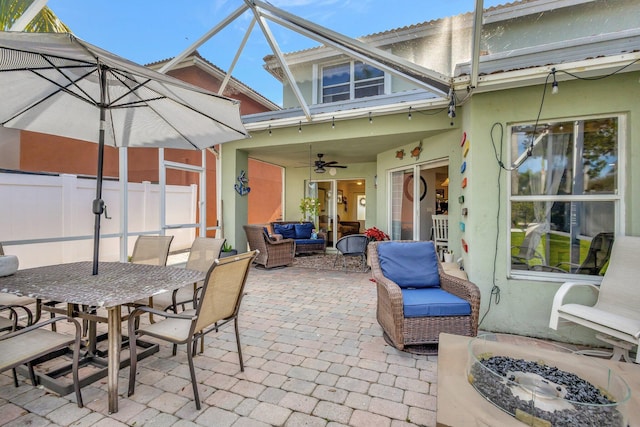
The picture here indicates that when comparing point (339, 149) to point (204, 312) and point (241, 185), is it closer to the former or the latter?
point (241, 185)

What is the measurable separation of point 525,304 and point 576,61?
2465 mm

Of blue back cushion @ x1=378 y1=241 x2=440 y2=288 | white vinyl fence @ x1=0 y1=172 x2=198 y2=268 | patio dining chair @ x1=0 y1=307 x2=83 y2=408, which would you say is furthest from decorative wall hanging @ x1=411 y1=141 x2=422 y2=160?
patio dining chair @ x1=0 y1=307 x2=83 y2=408

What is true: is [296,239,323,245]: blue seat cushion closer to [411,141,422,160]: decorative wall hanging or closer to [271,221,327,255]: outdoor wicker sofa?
[271,221,327,255]: outdoor wicker sofa

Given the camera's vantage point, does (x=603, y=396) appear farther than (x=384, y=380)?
No

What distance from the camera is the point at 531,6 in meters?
5.51

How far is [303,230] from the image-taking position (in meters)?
8.38

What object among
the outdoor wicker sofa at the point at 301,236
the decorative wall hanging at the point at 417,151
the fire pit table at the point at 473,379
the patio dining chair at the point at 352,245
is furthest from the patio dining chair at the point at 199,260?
the outdoor wicker sofa at the point at 301,236

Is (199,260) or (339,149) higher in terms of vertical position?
(339,149)

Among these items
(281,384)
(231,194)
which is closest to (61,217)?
(231,194)

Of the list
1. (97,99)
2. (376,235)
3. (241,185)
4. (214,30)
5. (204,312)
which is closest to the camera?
(204,312)

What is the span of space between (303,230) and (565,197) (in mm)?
6053

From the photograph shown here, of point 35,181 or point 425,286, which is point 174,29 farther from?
point 425,286

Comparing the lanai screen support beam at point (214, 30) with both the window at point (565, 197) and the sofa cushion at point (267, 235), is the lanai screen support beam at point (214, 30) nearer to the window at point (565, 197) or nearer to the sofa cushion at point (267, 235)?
the sofa cushion at point (267, 235)

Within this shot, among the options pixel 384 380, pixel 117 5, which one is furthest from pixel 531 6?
pixel 117 5
